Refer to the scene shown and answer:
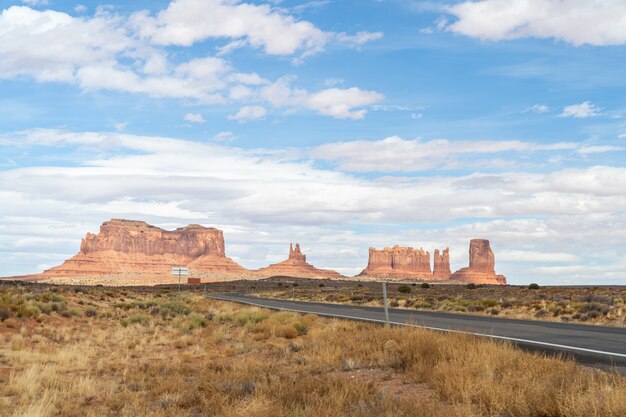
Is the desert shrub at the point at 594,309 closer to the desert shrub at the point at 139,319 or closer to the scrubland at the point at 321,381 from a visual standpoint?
the scrubland at the point at 321,381

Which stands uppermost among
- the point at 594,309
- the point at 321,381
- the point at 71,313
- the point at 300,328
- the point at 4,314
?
the point at 321,381

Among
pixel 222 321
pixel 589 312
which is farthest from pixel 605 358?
pixel 222 321

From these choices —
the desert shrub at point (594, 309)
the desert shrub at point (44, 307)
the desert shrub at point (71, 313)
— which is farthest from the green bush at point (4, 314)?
the desert shrub at point (594, 309)

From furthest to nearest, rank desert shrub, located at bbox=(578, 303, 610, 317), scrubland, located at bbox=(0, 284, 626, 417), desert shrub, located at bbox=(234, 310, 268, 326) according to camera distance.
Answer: desert shrub, located at bbox=(578, 303, 610, 317)
desert shrub, located at bbox=(234, 310, 268, 326)
scrubland, located at bbox=(0, 284, 626, 417)

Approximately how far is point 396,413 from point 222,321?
914 inches

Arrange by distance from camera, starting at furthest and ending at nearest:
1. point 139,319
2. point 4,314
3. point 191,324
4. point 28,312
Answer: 1. point 139,319
2. point 191,324
3. point 28,312
4. point 4,314

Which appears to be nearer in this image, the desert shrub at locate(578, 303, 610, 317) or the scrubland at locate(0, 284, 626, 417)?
the scrubland at locate(0, 284, 626, 417)

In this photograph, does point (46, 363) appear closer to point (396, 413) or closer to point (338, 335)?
point (338, 335)

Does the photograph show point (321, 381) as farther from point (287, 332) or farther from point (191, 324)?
point (191, 324)

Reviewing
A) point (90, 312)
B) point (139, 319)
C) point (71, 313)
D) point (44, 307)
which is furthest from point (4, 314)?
point (90, 312)

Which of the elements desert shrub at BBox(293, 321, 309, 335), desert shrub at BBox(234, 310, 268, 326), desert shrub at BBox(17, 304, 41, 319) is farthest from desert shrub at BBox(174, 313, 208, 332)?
desert shrub at BBox(293, 321, 309, 335)

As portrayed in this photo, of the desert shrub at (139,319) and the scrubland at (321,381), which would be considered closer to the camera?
the scrubland at (321,381)

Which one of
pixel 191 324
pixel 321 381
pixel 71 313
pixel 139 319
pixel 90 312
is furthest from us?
pixel 90 312

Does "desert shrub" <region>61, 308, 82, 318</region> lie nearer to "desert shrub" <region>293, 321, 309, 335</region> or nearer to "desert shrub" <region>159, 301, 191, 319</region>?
"desert shrub" <region>159, 301, 191, 319</region>
